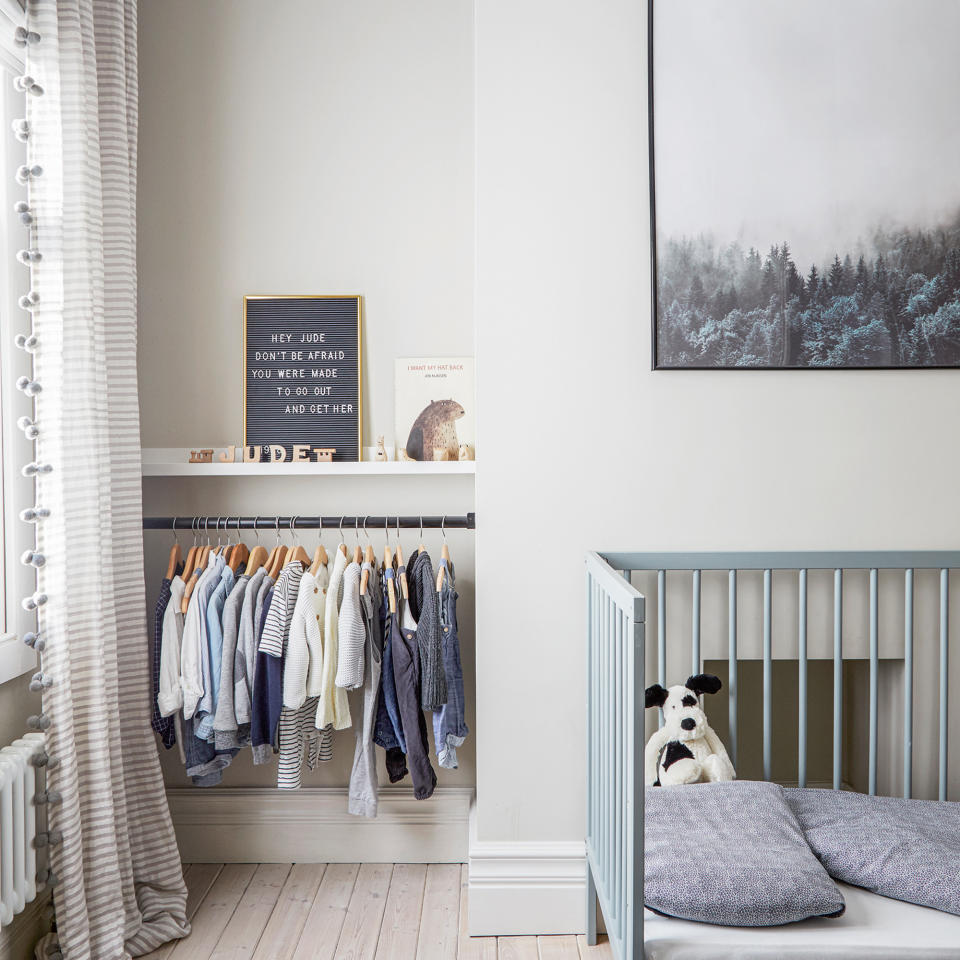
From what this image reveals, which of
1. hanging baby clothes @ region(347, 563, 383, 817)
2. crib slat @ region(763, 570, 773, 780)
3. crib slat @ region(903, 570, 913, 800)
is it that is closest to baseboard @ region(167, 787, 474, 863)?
hanging baby clothes @ region(347, 563, 383, 817)

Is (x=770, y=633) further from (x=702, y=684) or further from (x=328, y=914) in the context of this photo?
(x=328, y=914)

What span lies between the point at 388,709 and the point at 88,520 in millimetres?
808

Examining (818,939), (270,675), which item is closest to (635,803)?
(818,939)

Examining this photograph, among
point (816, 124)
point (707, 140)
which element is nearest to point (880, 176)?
point (816, 124)

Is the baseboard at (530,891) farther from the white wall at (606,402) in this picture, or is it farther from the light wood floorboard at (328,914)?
the light wood floorboard at (328,914)

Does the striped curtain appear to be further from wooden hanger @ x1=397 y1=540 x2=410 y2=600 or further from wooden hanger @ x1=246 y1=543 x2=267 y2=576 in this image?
wooden hanger @ x1=397 y1=540 x2=410 y2=600

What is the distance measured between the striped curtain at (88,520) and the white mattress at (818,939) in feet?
3.76

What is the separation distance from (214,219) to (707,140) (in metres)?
1.33

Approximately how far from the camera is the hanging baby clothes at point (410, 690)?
1902 mm

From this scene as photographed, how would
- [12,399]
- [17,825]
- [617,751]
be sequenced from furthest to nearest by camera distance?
[12,399] < [17,825] < [617,751]

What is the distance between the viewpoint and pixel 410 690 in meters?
1.90

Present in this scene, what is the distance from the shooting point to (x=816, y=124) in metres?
1.83

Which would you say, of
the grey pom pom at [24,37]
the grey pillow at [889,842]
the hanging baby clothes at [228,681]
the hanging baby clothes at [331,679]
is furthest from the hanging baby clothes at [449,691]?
the grey pom pom at [24,37]

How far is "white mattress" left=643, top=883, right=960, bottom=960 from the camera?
1.22 meters
